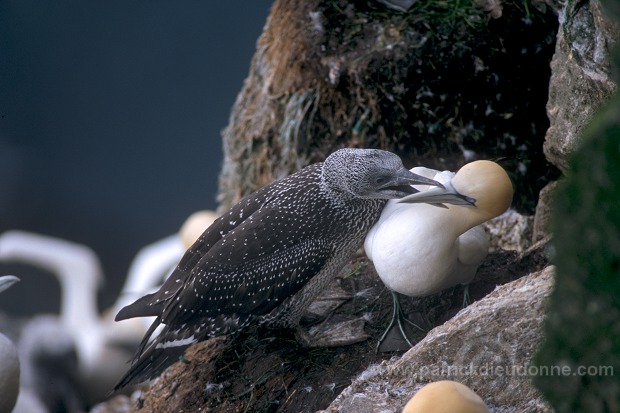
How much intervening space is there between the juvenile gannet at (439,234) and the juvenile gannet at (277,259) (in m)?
0.23

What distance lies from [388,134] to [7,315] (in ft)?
8.63

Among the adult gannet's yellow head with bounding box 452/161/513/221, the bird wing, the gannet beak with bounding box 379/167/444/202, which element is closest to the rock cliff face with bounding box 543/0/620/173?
the adult gannet's yellow head with bounding box 452/161/513/221

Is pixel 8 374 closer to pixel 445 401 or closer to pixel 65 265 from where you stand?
pixel 65 265

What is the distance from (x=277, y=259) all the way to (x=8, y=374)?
161 cm

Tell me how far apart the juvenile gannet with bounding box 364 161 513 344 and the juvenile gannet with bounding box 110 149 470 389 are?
0.23m

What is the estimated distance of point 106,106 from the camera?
210 inches

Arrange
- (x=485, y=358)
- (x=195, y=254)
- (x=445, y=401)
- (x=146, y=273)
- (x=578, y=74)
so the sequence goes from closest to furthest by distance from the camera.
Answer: (x=445, y=401)
(x=485, y=358)
(x=578, y=74)
(x=195, y=254)
(x=146, y=273)

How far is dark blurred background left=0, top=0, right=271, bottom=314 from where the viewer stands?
5012 millimetres

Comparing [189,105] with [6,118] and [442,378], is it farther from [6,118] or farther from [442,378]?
[442,378]

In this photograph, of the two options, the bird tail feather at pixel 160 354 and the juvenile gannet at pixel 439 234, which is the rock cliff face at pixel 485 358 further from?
the bird tail feather at pixel 160 354

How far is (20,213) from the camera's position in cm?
512

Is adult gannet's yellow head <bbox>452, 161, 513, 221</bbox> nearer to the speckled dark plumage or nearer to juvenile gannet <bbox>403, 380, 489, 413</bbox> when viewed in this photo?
the speckled dark plumage

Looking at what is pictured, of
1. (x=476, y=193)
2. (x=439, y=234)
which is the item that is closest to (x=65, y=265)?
(x=439, y=234)

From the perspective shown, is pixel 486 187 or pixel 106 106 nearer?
pixel 486 187
